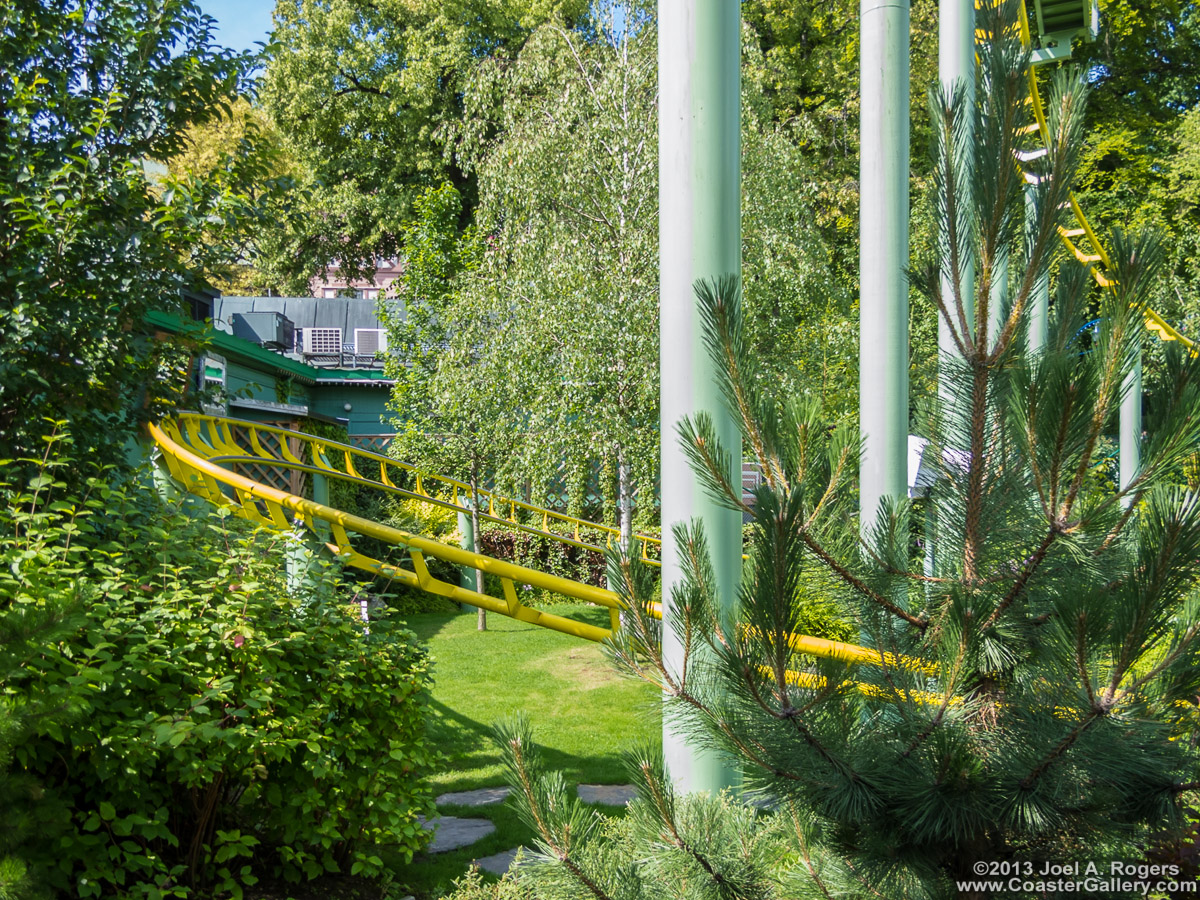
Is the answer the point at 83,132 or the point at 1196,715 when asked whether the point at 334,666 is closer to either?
the point at 83,132

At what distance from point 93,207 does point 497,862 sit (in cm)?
369

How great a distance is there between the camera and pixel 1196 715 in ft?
5.07

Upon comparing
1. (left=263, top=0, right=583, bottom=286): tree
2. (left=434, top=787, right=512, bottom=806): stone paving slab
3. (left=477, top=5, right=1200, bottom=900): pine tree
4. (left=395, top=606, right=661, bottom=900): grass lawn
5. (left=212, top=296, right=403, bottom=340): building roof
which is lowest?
(left=395, top=606, right=661, bottom=900): grass lawn

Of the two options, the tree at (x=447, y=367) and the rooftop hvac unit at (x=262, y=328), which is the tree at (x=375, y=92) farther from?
the tree at (x=447, y=367)

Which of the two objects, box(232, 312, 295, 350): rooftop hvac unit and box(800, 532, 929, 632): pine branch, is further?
box(232, 312, 295, 350): rooftop hvac unit

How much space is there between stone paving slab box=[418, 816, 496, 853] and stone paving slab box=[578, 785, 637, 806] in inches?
25.7

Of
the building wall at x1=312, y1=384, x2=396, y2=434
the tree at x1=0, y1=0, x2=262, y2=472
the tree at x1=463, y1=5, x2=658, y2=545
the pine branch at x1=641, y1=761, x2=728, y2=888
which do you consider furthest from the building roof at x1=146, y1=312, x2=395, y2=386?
the pine branch at x1=641, y1=761, x2=728, y2=888

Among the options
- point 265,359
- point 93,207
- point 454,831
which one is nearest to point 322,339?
point 265,359

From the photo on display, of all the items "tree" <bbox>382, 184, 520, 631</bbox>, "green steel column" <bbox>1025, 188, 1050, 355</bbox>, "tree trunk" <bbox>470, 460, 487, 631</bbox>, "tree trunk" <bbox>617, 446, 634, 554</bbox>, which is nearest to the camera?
"green steel column" <bbox>1025, 188, 1050, 355</bbox>

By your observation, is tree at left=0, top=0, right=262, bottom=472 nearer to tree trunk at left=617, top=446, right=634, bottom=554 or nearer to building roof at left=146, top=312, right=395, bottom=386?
building roof at left=146, top=312, right=395, bottom=386

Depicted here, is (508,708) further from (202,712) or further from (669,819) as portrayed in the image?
(669,819)

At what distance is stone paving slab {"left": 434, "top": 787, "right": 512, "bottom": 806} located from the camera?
5.62 m

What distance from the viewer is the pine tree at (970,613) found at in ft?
4.43

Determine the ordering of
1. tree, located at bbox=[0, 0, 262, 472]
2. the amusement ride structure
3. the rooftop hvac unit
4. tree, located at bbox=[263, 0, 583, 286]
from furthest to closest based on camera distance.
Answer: tree, located at bbox=[263, 0, 583, 286] → the rooftop hvac unit → tree, located at bbox=[0, 0, 262, 472] → the amusement ride structure
